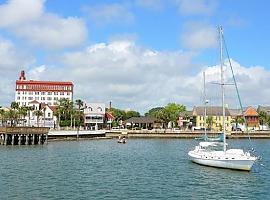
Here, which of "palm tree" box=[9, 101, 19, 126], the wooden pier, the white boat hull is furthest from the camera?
"palm tree" box=[9, 101, 19, 126]

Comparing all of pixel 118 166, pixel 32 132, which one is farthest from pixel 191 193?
pixel 32 132

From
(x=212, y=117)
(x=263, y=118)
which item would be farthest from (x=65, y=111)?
(x=263, y=118)

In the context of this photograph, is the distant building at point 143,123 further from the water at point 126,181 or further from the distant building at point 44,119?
the water at point 126,181

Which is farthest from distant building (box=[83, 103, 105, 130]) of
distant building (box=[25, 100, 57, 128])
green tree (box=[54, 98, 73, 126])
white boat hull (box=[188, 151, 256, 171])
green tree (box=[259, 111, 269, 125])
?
white boat hull (box=[188, 151, 256, 171])

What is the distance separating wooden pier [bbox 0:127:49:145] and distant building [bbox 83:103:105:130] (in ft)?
236

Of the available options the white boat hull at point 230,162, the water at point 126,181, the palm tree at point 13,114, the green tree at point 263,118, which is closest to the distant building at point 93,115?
the palm tree at point 13,114

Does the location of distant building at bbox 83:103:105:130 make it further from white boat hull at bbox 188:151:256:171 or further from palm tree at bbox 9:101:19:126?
white boat hull at bbox 188:151:256:171

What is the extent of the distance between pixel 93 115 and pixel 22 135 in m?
77.9

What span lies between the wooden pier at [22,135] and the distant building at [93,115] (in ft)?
236

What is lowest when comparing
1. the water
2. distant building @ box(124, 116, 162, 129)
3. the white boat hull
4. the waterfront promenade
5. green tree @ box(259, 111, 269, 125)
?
the water

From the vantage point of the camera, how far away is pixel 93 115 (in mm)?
169875

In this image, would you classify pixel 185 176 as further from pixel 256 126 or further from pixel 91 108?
pixel 256 126

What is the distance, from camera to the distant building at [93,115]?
554 ft

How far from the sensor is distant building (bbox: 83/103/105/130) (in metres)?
169
